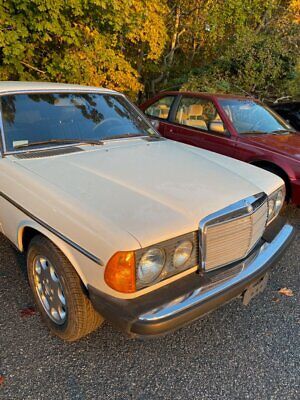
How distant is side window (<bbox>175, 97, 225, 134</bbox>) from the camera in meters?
4.93

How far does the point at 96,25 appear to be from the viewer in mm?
6996

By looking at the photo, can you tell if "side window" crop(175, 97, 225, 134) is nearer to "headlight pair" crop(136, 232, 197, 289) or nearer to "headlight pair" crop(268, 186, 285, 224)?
"headlight pair" crop(268, 186, 285, 224)

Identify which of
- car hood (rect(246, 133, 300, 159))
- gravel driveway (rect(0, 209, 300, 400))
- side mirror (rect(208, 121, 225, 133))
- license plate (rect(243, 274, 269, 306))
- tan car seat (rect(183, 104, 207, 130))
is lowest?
→ gravel driveway (rect(0, 209, 300, 400))

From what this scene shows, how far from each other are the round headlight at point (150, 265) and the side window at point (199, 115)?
3.34m

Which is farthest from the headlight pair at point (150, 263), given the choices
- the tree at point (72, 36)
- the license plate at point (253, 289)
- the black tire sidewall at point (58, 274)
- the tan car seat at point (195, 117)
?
the tree at point (72, 36)

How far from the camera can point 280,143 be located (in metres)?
4.54

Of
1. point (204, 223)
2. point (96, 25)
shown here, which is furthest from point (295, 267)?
point (96, 25)

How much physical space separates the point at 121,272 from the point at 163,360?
852 mm

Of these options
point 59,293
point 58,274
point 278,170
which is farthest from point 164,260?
point 278,170

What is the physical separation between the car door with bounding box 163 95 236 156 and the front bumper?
2.82 meters

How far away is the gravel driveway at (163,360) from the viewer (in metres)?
2.04

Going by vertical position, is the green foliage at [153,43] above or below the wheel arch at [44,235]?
above

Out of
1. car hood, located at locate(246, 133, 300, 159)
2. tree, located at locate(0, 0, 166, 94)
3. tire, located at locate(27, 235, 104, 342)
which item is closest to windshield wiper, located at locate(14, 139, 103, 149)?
tire, located at locate(27, 235, 104, 342)

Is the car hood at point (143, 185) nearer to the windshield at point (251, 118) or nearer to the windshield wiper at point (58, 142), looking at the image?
the windshield wiper at point (58, 142)
